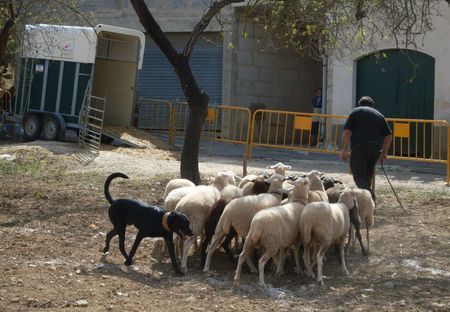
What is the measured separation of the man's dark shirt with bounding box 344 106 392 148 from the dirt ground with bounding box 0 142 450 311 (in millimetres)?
1069

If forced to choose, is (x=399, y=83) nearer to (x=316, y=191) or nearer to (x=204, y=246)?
(x=316, y=191)

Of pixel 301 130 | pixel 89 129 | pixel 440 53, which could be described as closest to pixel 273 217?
pixel 301 130

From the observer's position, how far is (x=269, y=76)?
22984 mm

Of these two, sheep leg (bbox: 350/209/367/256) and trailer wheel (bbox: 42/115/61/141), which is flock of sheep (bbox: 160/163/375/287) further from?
trailer wheel (bbox: 42/115/61/141)

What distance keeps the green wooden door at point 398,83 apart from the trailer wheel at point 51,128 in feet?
22.2

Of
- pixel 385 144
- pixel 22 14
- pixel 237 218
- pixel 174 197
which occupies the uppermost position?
pixel 22 14

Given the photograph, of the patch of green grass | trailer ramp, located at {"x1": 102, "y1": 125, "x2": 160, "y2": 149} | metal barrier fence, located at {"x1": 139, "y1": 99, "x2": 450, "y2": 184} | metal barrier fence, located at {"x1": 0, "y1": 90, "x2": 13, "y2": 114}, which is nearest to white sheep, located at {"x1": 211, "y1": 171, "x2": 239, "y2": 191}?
metal barrier fence, located at {"x1": 139, "y1": 99, "x2": 450, "y2": 184}

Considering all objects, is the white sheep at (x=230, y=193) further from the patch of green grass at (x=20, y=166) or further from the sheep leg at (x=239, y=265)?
the patch of green grass at (x=20, y=166)

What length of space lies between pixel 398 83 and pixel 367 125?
842cm

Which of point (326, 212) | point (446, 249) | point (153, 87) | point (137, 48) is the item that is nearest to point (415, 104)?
point (137, 48)

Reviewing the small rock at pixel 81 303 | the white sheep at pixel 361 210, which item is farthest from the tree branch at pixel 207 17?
the small rock at pixel 81 303

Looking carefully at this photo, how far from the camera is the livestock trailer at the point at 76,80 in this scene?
16781 millimetres

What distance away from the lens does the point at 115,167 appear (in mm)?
14453

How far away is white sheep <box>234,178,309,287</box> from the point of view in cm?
732
